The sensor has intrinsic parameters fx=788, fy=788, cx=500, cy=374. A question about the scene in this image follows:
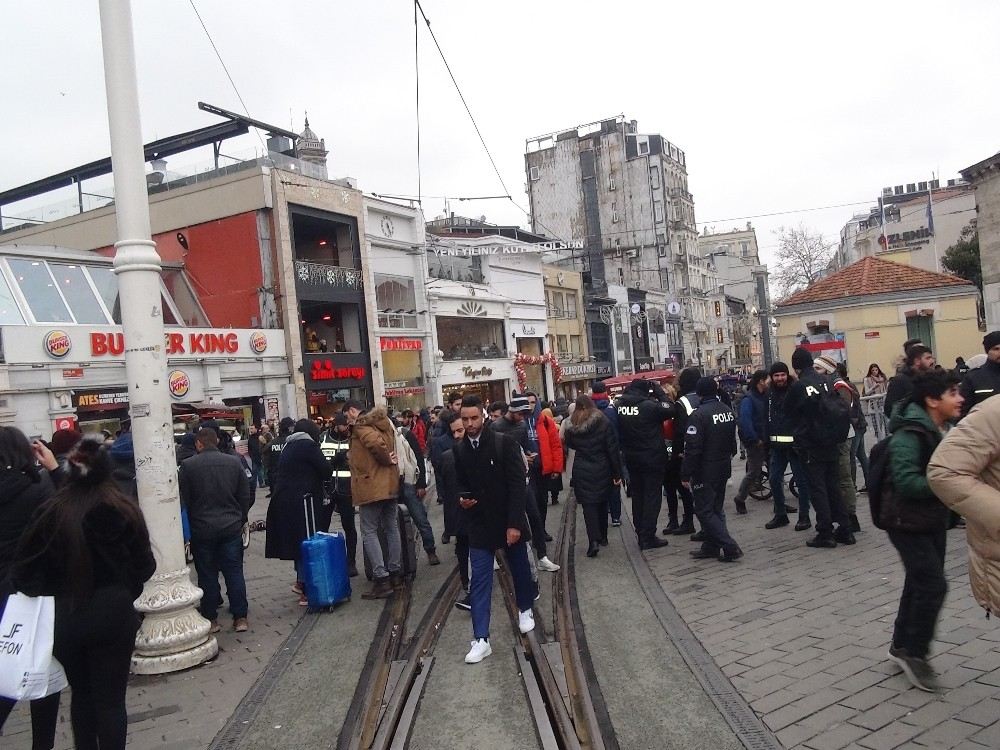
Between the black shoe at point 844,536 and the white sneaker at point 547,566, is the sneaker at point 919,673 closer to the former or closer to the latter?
the black shoe at point 844,536

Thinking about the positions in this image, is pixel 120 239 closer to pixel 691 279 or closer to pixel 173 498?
pixel 173 498

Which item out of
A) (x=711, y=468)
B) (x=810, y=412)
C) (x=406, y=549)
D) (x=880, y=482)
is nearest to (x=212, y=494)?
(x=406, y=549)

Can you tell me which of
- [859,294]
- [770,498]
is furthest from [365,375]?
[770,498]

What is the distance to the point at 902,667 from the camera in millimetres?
4488

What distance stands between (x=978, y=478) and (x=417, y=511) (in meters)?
6.59

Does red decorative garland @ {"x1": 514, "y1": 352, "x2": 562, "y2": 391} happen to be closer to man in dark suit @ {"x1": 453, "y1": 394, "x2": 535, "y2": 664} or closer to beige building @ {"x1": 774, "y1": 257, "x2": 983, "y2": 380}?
beige building @ {"x1": 774, "y1": 257, "x2": 983, "y2": 380}

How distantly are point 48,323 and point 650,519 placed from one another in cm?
1762

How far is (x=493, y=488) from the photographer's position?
590 centimetres

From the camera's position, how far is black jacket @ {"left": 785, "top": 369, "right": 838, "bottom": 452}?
25.9ft

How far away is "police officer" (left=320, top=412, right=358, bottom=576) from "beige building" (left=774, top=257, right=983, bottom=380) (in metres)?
14.8

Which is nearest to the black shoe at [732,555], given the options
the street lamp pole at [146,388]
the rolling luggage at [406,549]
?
the rolling luggage at [406,549]

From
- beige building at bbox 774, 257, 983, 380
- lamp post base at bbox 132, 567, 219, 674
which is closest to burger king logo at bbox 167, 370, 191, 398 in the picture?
beige building at bbox 774, 257, 983, 380

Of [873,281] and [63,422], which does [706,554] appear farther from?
[63,422]

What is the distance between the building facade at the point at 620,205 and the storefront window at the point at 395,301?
28228 mm
